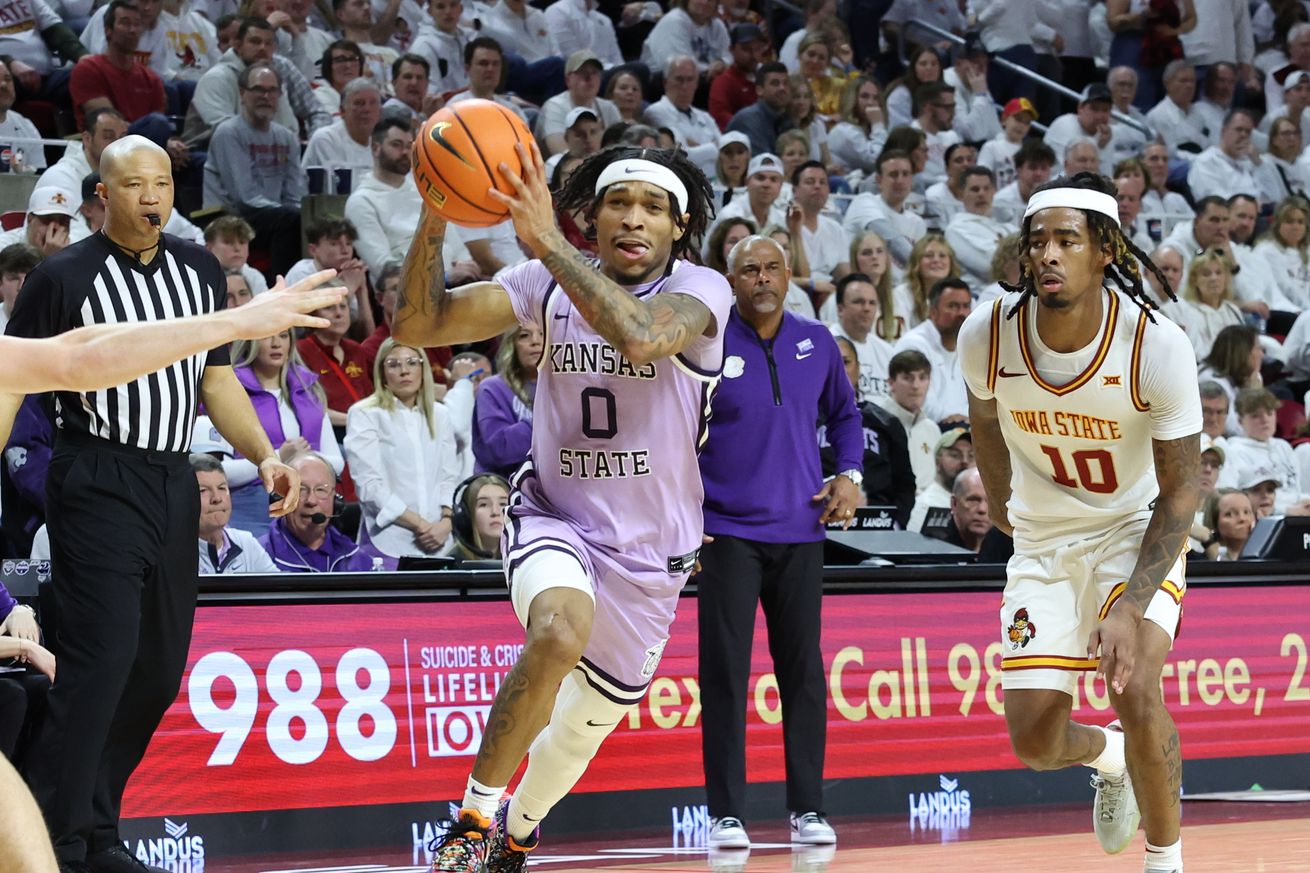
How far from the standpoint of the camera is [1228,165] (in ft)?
57.5

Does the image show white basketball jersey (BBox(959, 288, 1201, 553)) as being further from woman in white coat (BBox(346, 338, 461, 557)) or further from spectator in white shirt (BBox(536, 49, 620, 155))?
spectator in white shirt (BBox(536, 49, 620, 155))

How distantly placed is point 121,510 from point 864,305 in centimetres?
684

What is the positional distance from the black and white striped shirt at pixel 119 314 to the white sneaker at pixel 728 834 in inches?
105

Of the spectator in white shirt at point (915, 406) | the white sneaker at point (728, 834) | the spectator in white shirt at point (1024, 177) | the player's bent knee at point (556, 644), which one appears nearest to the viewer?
the player's bent knee at point (556, 644)

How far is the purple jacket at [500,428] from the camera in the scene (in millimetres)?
9609

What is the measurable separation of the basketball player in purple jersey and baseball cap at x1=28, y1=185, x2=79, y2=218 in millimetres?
4797

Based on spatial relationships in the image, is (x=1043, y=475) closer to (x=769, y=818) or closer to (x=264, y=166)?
(x=769, y=818)

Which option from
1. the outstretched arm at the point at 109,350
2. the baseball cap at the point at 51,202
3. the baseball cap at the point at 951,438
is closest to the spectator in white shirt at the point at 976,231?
the baseball cap at the point at 951,438

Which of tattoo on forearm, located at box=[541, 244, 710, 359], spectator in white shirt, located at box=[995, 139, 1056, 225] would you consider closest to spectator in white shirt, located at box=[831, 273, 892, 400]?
spectator in white shirt, located at box=[995, 139, 1056, 225]

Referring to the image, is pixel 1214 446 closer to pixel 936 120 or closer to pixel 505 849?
pixel 936 120

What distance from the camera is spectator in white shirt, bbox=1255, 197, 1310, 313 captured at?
1573 centimetres

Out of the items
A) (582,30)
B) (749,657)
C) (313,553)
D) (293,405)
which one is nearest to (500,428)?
(293,405)

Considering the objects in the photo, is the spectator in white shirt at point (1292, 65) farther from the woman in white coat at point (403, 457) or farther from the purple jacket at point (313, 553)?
the purple jacket at point (313, 553)

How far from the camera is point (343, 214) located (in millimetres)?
12391
